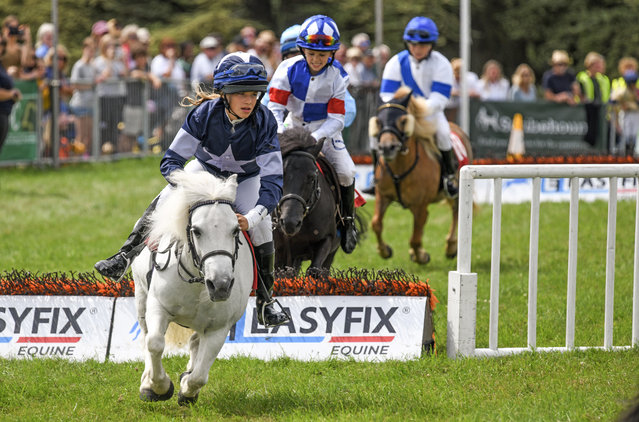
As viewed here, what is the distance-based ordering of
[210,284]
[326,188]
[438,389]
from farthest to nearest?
[326,188] < [438,389] < [210,284]

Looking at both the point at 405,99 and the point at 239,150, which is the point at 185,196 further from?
the point at 405,99

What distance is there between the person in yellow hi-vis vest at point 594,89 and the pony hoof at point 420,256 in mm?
10989

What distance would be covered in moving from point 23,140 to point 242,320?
10686 millimetres

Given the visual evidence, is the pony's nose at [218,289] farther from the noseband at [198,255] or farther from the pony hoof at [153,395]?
the pony hoof at [153,395]

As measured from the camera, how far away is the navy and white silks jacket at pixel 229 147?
601 centimetres

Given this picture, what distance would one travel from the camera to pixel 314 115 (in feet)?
28.4

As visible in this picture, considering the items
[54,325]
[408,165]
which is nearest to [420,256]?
[408,165]

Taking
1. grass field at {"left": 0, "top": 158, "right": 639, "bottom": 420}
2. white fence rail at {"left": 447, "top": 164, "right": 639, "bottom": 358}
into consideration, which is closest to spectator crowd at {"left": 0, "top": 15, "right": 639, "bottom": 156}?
grass field at {"left": 0, "top": 158, "right": 639, "bottom": 420}

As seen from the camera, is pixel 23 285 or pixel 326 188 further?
pixel 326 188

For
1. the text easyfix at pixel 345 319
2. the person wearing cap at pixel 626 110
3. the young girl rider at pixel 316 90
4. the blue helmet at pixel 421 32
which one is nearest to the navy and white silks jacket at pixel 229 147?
the text easyfix at pixel 345 319

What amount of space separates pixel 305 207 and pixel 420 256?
4.08m

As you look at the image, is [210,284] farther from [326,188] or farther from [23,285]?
[326,188]

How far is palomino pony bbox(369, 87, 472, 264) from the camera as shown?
11180 mm

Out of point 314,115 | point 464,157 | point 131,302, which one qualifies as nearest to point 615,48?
point 464,157
